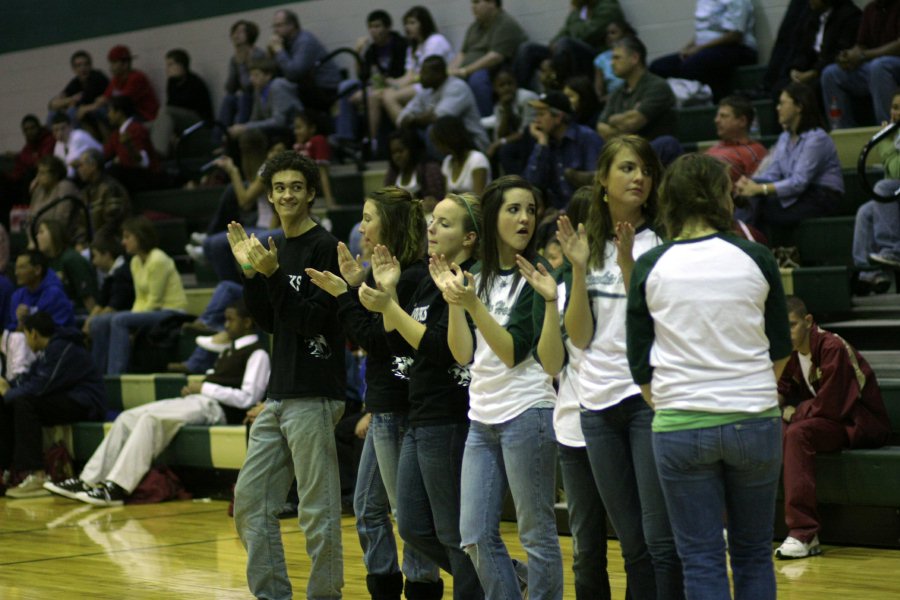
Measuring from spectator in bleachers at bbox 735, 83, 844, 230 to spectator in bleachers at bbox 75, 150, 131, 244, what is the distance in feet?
17.0

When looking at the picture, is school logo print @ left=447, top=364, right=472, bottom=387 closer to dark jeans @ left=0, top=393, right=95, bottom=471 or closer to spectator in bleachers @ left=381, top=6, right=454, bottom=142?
dark jeans @ left=0, top=393, right=95, bottom=471

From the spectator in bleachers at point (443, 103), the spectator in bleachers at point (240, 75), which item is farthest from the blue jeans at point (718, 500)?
the spectator in bleachers at point (240, 75)

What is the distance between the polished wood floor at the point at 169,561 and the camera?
4824mm

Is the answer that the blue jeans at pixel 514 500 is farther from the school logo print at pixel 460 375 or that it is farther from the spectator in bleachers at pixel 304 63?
the spectator in bleachers at pixel 304 63

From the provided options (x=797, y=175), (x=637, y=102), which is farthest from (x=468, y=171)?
(x=797, y=175)

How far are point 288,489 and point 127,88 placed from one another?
9.23m

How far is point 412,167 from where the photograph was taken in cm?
848

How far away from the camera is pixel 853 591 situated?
4.56 m

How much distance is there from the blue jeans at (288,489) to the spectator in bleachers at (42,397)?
4.42 m

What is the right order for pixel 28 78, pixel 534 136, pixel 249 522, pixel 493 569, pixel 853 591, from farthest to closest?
1. pixel 28 78
2. pixel 534 136
3. pixel 853 591
4. pixel 249 522
5. pixel 493 569

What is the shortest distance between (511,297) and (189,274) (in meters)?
7.65

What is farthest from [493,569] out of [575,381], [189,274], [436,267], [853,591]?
[189,274]

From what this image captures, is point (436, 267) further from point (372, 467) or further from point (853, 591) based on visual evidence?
point (853, 591)

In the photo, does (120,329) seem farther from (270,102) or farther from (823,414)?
(823,414)
